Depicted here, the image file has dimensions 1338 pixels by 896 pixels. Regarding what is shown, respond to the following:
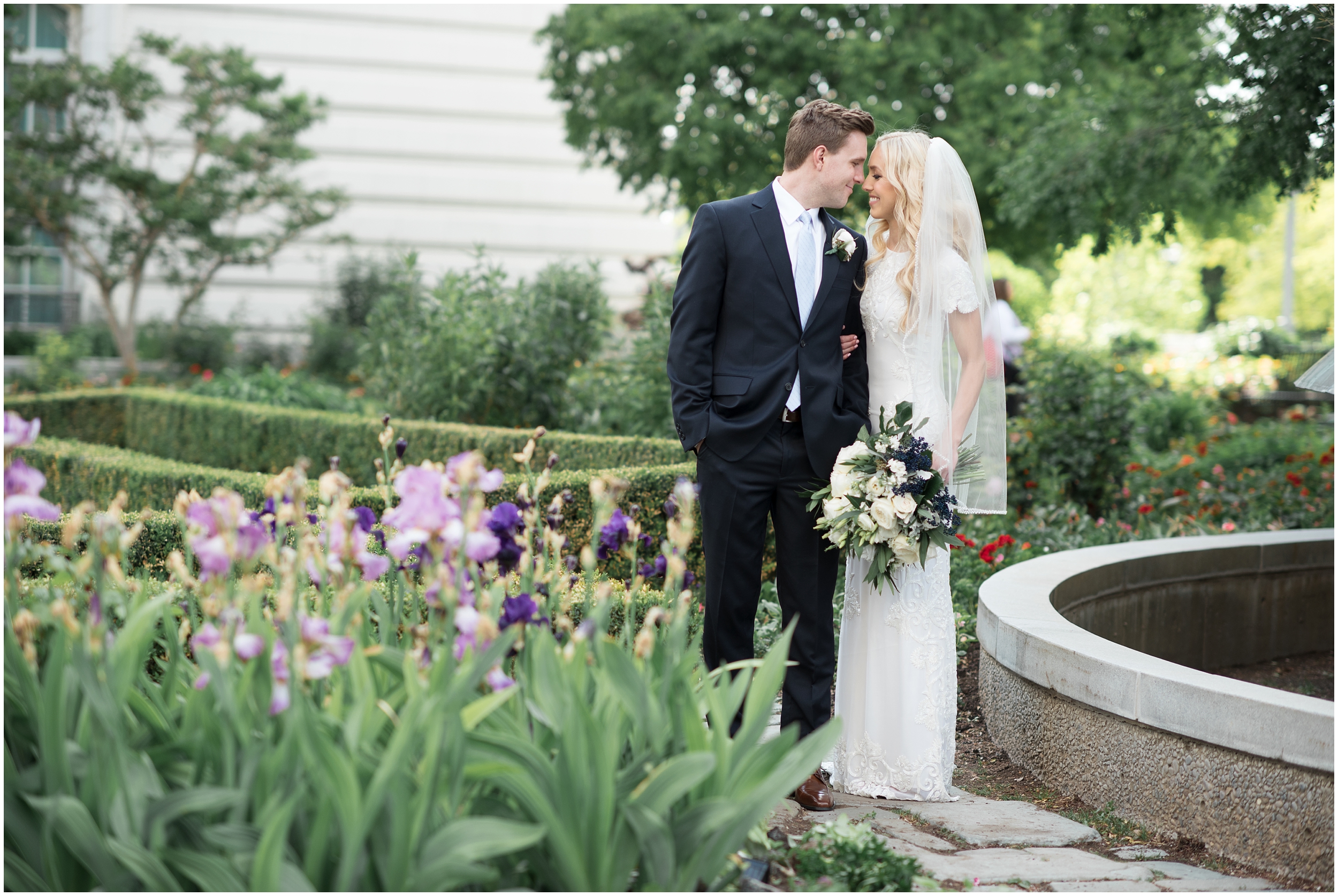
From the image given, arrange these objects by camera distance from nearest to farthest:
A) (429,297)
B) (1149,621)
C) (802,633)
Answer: (802,633) → (1149,621) → (429,297)

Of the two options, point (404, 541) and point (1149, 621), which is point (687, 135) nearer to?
point (1149, 621)

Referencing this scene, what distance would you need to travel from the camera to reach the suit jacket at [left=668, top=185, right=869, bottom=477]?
352cm

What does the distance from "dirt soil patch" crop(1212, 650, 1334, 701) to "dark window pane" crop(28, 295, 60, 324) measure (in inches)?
941

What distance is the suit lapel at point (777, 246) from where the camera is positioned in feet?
11.7

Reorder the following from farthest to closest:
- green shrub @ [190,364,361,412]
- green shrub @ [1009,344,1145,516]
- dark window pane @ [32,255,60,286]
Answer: dark window pane @ [32,255,60,286]
green shrub @ [190,364,361,412]
green shrub @ [1009,344,1145,516]

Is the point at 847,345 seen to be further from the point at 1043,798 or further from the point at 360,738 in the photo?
the point at 360,738

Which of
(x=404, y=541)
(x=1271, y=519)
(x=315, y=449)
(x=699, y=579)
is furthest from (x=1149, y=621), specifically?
(x=315, y=449)

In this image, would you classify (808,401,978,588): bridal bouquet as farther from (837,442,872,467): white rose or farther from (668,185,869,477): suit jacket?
(668,185,869,477): suit jacket

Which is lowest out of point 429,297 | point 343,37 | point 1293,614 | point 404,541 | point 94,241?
point 1293,614

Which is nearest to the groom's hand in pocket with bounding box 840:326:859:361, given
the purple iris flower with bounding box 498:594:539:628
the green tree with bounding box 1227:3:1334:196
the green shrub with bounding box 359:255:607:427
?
the purple iris flower with bounding box 498:594:539:628

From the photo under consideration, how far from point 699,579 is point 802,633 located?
2.21m

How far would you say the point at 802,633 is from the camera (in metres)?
3.64

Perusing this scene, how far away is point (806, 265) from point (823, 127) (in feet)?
1.48

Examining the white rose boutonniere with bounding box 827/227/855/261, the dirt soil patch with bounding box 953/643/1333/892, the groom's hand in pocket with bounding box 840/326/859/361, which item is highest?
the white rose boutonniere with bounding box 827/227/855/261
